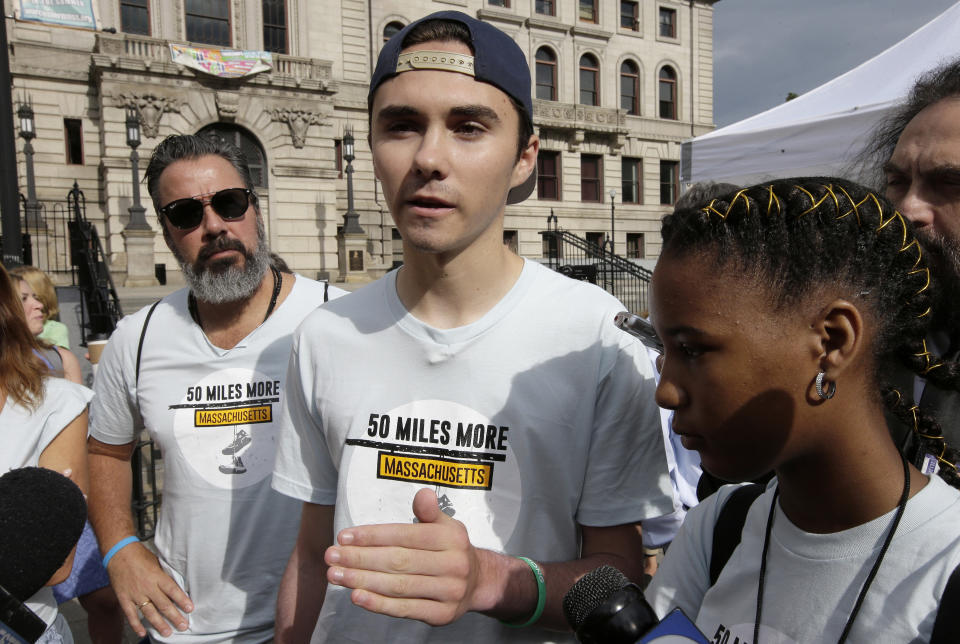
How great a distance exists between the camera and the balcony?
2075cm

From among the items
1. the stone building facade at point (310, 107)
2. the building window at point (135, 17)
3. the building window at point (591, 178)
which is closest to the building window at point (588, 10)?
the stone building facade at point (310, 107)

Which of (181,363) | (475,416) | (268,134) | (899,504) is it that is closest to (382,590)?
(475,416)

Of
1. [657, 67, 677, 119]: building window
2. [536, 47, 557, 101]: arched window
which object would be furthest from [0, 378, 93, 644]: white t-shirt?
[657, 67, 677, 119]: building window

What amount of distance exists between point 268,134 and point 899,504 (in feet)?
81.8

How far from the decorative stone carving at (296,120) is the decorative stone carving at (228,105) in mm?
1231

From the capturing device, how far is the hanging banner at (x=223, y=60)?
858 inches

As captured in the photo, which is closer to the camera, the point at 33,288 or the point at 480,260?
the point at 480,260

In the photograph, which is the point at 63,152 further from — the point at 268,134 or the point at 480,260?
the point at 480,260

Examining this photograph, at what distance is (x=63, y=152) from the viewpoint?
2205 centimetres

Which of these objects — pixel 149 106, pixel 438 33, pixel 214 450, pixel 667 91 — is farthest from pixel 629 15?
pixel 214 450

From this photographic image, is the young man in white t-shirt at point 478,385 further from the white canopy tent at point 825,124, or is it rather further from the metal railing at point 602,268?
the metal railing at point 602,268

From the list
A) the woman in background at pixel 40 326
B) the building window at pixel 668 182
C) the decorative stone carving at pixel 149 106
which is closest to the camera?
the woman in background at pixel 40 326

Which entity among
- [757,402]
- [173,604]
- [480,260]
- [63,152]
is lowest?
[173,604]

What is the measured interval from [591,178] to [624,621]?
32901 mm
